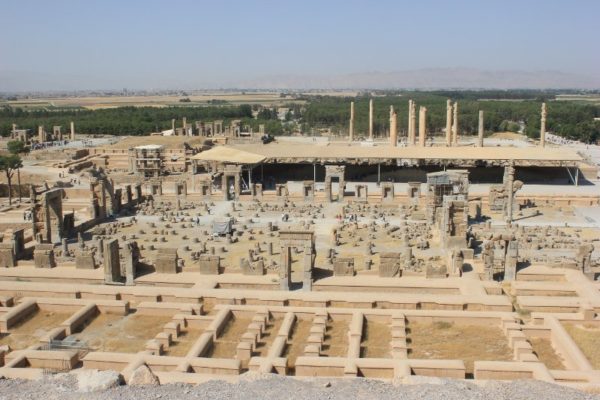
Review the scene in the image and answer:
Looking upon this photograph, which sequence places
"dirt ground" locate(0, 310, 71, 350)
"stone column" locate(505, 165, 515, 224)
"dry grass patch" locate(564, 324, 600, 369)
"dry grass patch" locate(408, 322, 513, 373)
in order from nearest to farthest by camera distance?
"dry grass patch" locate(564, 324, 600, 369) → "dry grass patch" locate(408, 322, 513, 373) → "dirt ground" locate(0, 310, 71, 350) → "stone column" locate(505, 165, 515, 224)

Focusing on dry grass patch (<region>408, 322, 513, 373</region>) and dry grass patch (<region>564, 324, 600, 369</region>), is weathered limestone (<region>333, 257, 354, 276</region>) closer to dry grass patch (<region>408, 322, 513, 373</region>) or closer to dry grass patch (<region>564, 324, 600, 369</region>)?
dry grass patch (<region>408, 322, 513, 373</region>)

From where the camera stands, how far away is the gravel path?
1443cm

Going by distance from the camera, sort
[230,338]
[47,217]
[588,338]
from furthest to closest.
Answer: [47,217]
[230,338]
[588,338]

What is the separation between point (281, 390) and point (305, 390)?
59 cm

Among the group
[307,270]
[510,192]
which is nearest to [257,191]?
[510,192]

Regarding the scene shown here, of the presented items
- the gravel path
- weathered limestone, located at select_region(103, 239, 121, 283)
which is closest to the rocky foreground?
the gravel path

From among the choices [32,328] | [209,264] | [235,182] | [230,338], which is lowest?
[32,328]

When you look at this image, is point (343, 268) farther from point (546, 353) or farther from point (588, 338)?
point (588, 338)

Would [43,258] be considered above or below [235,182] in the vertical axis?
below

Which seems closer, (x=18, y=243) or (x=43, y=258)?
(x=43, y=258)

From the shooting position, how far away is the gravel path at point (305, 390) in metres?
14.4

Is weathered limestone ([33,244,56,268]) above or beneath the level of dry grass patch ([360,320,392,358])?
above

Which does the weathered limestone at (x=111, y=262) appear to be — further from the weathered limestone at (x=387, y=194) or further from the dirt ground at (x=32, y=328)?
the weathered limestone at (x=387, y=194)

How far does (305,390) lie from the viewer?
14930mm
